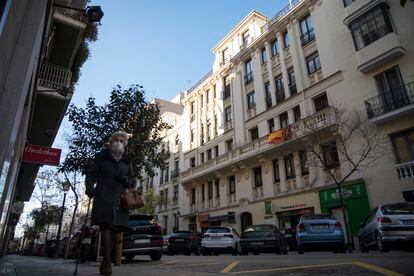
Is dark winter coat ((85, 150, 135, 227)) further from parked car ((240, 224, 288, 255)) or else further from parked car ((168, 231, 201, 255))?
parked car ((168, 231, 201, 255))

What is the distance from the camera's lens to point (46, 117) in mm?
14133

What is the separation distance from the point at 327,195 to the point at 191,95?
912 inches

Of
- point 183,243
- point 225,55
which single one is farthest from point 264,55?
point 183,243

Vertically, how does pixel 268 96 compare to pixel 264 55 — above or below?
below

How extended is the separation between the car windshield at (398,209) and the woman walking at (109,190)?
924cm

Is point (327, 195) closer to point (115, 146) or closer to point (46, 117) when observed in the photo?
point (46, 117)

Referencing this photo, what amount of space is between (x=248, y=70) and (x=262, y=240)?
67.0 ft

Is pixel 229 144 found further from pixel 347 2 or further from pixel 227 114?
pixel 347 2

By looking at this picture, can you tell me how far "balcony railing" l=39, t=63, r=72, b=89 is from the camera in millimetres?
12586

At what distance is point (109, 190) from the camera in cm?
446

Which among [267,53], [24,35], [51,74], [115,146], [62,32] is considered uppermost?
[267,53]

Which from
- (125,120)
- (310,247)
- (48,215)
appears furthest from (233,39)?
(48,215)

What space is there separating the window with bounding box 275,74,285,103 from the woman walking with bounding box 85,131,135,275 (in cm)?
2311

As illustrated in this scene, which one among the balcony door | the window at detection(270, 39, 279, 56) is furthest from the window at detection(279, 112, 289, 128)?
the balcony door
